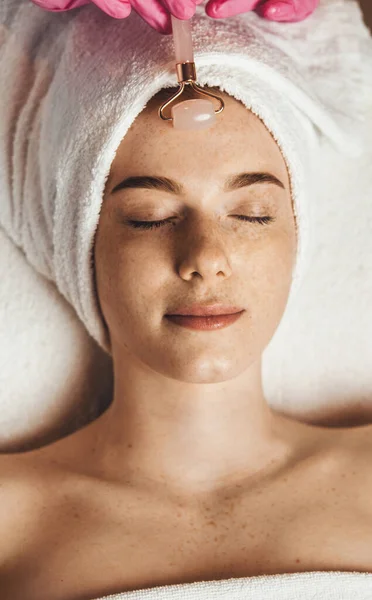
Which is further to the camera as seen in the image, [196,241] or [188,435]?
[188,435]

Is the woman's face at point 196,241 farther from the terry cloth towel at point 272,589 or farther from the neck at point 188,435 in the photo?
Result: the terry cloth towel at point 272,589

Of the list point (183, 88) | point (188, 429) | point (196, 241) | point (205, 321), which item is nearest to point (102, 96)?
point (183, 88)

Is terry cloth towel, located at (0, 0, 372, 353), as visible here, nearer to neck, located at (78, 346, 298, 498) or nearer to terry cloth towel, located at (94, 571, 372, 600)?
neck, located at (78, 346, 298, 498)

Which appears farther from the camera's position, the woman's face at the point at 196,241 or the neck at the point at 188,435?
the neck at the point at 188,435

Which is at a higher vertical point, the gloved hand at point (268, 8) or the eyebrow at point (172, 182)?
the gloved hand at point (268, 8)

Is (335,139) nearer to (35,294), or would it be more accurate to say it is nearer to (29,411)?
(35,294)

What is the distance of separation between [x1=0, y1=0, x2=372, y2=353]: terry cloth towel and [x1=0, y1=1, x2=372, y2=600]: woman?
0.03 m

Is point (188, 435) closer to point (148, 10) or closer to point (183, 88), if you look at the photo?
point (183, 88)

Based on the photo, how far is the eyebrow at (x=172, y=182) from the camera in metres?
1.16

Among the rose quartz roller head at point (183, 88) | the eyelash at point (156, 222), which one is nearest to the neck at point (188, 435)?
the eyelash at point (156, 222)

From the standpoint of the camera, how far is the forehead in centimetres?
115

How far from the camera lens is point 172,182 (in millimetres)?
1159

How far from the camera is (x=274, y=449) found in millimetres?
1353

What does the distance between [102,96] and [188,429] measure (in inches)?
21.2
